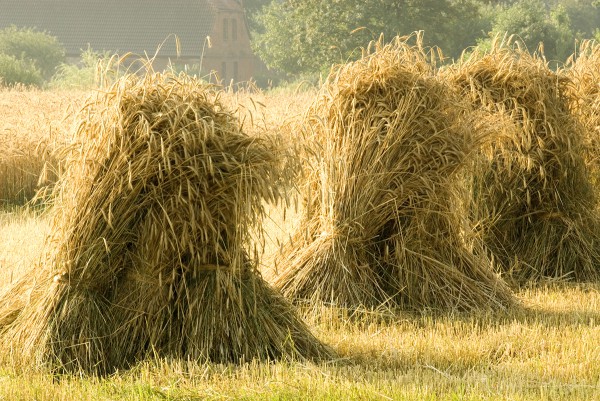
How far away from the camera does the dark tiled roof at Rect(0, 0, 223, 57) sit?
64812 mm

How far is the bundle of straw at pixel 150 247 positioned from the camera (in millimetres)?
4984

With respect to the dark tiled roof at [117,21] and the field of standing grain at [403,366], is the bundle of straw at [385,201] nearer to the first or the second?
the field of standing grain at [403,366]

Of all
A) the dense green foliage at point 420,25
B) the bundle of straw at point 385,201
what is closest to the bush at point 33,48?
the dense green foliage at point 420,25

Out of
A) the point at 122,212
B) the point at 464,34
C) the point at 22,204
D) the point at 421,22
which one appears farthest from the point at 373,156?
the point at 464,34

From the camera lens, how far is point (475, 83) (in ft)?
26.7

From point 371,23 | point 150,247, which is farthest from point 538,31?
point 150,247

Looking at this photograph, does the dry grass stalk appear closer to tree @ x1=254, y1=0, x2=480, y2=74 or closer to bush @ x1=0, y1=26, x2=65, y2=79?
tree @ x1=254, y1=0, x2=480, y2=74

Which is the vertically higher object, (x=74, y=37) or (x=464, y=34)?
(x=74, y=37)

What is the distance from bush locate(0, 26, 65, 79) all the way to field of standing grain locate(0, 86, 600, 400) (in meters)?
46.8

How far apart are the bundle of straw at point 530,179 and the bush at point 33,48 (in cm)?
4540

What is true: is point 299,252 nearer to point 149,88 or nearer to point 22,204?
point 149,88

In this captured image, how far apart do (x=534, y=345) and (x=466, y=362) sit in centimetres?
55

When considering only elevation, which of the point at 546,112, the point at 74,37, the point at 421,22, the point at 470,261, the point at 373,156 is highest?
the point at 74,37

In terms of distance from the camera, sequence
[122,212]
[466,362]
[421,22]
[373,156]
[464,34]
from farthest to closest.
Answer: [464,34] < [421,22] < [373,156] < [466,362] < [122,212]
